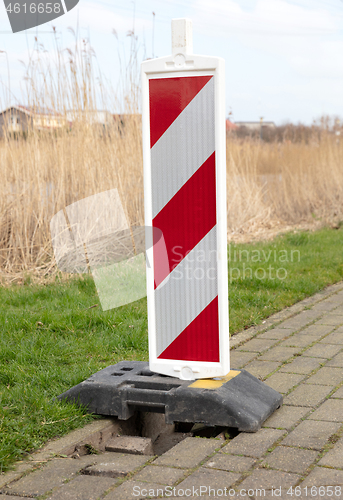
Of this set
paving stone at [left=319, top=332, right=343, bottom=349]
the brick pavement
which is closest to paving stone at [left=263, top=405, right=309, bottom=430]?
the brick pavement

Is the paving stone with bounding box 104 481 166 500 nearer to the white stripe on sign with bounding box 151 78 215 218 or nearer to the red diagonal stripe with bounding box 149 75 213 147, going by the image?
the white stripe on sign with bounding box 151 78 215 218

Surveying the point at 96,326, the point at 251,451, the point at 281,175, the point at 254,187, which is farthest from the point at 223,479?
the point at 281,175

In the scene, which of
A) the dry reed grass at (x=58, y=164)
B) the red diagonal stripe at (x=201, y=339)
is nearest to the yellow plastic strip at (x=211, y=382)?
the red diagonal stripe at (x=201, y=339)

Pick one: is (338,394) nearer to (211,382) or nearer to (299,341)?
(211,382)

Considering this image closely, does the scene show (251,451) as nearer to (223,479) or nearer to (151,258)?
(223,479)

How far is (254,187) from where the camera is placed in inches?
458

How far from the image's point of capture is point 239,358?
3.71 metres

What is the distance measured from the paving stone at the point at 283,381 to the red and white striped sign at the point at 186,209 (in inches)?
25.6

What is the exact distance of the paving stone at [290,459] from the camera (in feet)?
7.30

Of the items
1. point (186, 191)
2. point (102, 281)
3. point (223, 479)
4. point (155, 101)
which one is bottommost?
point (102, 281)

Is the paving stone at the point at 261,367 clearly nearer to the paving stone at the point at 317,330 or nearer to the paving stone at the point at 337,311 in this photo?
the paving stone at the point at 317,330

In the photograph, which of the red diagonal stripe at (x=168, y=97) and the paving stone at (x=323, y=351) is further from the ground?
the red diagonal stripe at (x=168, y=97)

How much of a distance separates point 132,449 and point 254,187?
951 centimetres

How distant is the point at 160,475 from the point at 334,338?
7.41 ft
